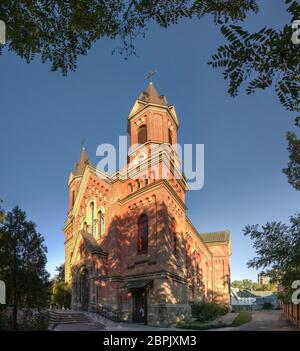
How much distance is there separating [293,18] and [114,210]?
24410 millimetres

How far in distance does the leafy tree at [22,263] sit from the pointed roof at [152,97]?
19.0 meters

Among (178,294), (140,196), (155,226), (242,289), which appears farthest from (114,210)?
(242,289)

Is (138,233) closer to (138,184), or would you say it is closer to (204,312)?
(138,184)

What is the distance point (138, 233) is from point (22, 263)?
12.7 meters

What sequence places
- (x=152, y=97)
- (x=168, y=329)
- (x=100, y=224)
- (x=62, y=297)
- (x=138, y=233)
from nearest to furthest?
(x=168, y=329) → (x=138, y=233) → (x=100, y=224) → (x=62, y=297) → (x=152, y=97)

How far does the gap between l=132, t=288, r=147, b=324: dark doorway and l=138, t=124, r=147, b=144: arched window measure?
12.5m

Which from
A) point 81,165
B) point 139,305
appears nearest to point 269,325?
point 139,305

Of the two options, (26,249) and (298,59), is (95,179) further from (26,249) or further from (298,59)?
(298,59)

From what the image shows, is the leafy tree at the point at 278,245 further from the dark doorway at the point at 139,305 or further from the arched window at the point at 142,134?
the arched window at the point at 142,134

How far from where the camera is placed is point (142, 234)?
24.5 metres

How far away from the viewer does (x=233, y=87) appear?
2711 millimetres

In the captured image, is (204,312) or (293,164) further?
(204,312)

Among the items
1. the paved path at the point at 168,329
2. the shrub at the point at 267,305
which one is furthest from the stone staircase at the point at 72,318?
the shrub at the point at 267,305

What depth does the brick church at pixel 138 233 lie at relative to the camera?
2261cm
